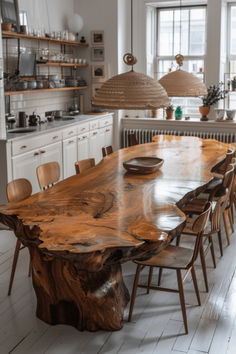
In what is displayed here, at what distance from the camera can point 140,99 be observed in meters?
3.82

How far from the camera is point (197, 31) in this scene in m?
8.12

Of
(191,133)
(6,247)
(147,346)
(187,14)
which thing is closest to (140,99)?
(147,346)

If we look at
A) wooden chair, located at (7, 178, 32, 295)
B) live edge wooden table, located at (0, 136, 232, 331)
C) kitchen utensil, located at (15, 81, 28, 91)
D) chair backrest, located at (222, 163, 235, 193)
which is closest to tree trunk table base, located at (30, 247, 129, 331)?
live edge wooden table, located at (0, 136, 232, 331)

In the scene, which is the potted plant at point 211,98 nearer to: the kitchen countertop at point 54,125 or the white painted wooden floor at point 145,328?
the kitchen countertop at point 54,125

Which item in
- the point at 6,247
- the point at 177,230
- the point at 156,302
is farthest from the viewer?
the point at 6,247

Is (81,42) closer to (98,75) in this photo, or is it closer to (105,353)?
(98,75)

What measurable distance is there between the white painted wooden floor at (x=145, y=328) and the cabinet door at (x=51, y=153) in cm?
219

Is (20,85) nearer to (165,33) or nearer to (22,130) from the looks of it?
(22,130)

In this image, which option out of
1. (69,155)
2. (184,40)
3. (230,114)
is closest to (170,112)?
(230,114)

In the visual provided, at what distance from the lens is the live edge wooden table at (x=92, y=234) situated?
281 centimetres

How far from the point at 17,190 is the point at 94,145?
3.64 m

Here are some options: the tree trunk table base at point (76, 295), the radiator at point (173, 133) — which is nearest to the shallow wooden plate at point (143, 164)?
the tree trunk table base at point (76, 295)

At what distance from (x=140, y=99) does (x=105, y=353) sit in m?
1.90

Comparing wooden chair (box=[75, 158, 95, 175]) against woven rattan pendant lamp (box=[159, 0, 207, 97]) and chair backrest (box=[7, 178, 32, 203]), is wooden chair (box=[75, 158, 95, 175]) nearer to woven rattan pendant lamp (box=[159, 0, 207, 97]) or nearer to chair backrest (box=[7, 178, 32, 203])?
chair backrest (box=[7, 178, 32, 203])
